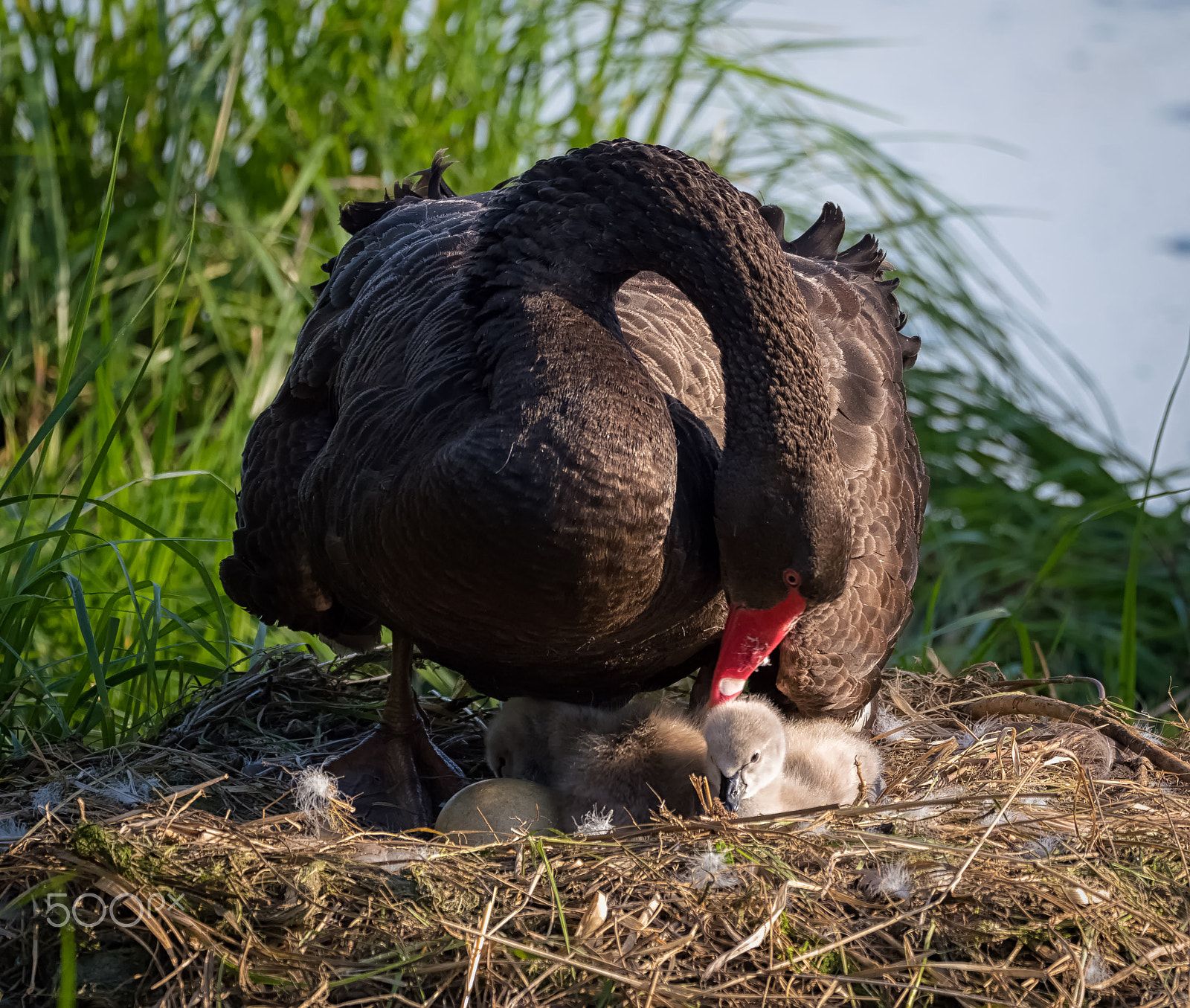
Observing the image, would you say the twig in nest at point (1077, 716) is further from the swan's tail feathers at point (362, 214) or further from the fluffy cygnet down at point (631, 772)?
the swan's tail feathers at point (362, 214)

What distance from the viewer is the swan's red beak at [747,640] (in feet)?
10.5

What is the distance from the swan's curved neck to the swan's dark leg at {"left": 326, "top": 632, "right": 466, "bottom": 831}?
53.8 inches

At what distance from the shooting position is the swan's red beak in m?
3.21

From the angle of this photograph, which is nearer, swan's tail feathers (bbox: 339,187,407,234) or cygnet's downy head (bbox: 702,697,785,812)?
cygnet's downy head (bbox: 702,697,785,812)

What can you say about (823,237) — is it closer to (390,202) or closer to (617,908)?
(390,202)

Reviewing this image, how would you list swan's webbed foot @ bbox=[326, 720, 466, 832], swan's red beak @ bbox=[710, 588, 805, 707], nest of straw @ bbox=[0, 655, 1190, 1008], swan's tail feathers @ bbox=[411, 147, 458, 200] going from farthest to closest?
swan's tail feathers @ bbox=[411, 147, 458, 200] → swan's webbed foot @ bbox=[326, 720, 466, 832] → swan's red beak @ bbox=[710, 588, 805, 707] → nest of straw @ bbox=[0, 655, 1190, 1008]

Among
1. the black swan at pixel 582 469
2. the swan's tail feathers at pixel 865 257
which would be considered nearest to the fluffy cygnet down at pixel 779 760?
the black swan at pixel 582 469

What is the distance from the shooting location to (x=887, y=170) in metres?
7.59

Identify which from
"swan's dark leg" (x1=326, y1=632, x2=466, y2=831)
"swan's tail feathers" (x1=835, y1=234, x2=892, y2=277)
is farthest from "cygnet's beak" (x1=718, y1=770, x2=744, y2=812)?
"swan's tail feathers" (x1=835, y1=234, x2=892, y2=277)

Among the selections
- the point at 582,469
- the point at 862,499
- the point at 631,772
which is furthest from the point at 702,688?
the point at 582,469

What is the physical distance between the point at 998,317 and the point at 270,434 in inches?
210

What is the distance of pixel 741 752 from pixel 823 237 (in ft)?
7.89

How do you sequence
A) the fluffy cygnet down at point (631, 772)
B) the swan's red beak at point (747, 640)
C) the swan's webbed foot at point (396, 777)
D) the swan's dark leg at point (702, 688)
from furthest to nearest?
the swan's dark leg at point (702, 688) < the swan's webbed foot at point (396, 777) < the fluffy cygnet down at point (631, 772) < the swan's red beak at point (747, 640)

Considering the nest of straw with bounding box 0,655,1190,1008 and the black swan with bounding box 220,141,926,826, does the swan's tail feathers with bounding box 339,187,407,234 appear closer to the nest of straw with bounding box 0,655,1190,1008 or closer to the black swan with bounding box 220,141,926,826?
the black swan with bounding box 220,141,926,826
